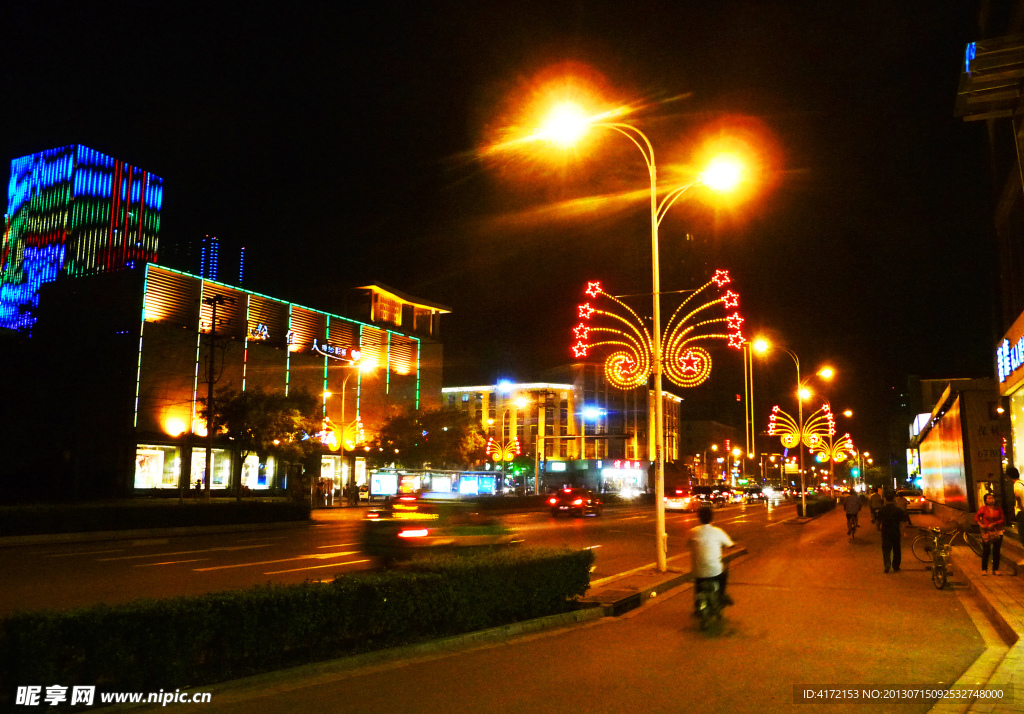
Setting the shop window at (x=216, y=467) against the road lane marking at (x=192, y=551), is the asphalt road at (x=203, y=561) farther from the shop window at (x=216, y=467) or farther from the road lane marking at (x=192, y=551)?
the shop window at (x=216, y=467)

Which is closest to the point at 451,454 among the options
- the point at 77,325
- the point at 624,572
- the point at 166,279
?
the point at 166,279

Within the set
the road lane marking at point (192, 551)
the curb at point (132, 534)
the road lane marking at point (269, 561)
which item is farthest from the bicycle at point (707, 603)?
the curb at point (132, 534)

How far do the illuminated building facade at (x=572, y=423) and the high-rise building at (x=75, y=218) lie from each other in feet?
130

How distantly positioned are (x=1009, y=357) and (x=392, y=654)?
20016 mm

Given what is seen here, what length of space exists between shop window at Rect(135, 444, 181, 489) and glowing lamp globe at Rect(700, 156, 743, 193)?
39.5m

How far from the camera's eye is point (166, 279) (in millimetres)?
48344

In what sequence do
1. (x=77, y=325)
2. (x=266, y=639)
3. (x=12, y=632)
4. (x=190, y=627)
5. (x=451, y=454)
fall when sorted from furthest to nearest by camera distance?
(x=451, y=454), (x=77, y=325), (x=266, y=639), (x=190, y=627), (x=12, y=632)

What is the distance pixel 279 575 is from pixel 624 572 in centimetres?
699

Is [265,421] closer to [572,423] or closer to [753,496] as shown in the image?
[572,423]

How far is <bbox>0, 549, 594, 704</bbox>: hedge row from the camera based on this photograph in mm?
6207

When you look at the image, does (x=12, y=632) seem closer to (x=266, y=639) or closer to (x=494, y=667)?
(x=266, y=639)

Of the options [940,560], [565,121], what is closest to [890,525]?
[940,560]

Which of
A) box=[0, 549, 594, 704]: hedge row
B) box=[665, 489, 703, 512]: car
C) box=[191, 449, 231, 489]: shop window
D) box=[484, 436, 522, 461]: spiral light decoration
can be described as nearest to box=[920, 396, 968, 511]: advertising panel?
box=[665, 489, 703, 512]: car

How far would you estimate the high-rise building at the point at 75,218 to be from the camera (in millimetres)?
83000
